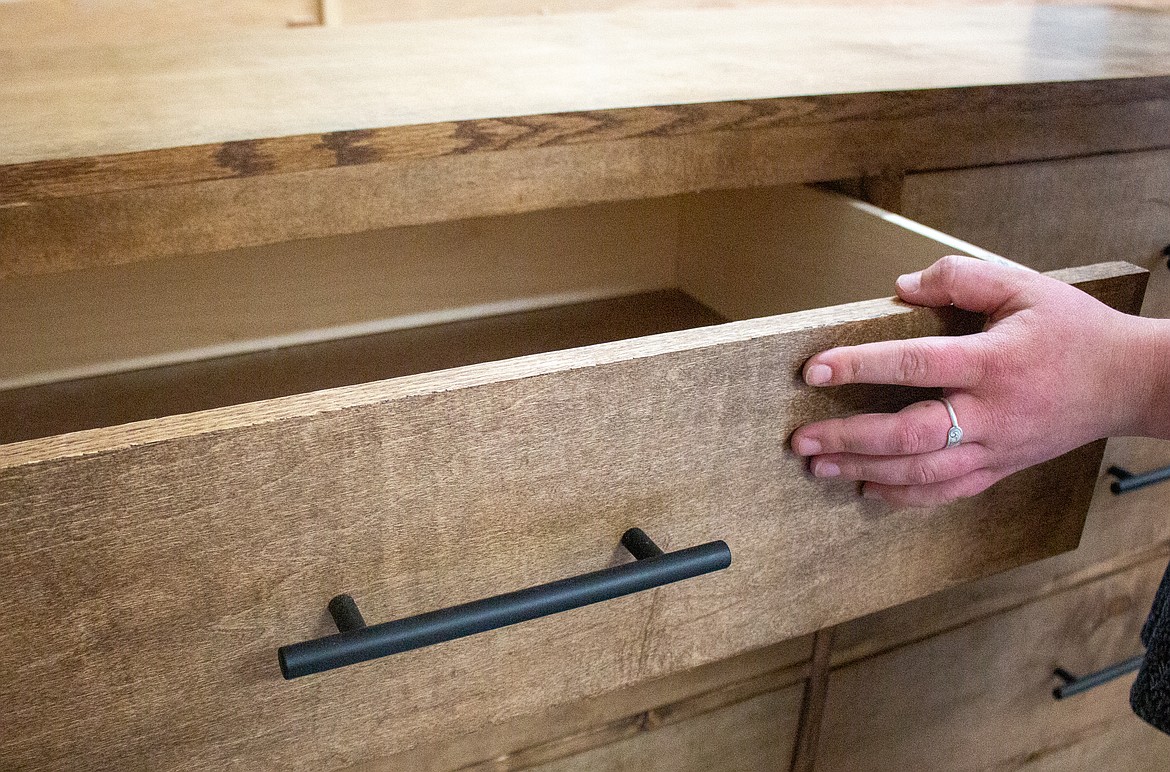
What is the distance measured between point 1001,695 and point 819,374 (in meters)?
0.50

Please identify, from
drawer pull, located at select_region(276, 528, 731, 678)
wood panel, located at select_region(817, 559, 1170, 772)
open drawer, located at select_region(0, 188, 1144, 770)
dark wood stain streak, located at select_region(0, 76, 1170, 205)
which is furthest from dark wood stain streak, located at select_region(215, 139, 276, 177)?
wood panel, located at select_region(817, 559, 1170, 772)

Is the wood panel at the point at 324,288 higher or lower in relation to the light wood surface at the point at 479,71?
lower

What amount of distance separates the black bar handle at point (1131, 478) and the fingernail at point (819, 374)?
0.42 meters

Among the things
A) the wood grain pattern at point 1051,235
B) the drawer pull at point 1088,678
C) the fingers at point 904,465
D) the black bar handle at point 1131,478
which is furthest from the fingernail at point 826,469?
the drawer pull at point 1088,678

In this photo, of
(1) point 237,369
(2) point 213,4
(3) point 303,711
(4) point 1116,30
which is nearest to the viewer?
(3) point 303,711

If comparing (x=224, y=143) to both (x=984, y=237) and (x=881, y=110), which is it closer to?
(x=881, y=110)

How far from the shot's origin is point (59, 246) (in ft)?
1.49

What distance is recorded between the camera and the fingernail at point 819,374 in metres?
0.41

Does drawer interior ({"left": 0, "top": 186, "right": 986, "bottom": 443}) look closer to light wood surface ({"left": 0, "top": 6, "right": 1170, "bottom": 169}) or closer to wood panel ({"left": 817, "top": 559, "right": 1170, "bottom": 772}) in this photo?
light wood surface ({"left": 0, "top": 6, "right": 1170, "bottom": 169})

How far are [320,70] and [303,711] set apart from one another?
429mm

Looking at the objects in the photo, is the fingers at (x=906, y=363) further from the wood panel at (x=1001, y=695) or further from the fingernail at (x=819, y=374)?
the wood panel at (x=1001, y=695)

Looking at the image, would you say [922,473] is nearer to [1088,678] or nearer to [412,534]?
[412,534]

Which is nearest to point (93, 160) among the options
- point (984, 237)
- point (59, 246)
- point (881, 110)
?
point (59, 246)

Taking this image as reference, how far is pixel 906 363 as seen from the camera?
16.7 inches
